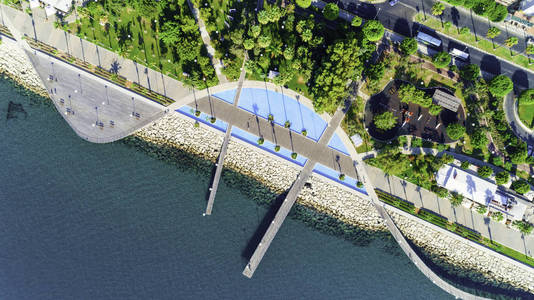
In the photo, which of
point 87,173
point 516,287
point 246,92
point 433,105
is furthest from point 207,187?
point 516,287

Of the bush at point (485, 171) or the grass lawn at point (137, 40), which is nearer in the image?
the bush at point (485, 171)

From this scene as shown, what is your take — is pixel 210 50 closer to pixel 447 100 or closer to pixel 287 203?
pixel 287 203

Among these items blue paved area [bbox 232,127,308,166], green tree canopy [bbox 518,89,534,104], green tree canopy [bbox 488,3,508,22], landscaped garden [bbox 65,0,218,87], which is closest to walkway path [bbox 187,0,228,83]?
landscaped garden [bbox 65,0,218,87]

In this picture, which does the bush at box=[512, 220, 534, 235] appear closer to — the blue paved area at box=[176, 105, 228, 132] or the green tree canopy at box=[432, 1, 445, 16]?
the green tree canopy at box=[432, 1, 445, 16]

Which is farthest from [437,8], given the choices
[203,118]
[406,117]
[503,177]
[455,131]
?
[203,118]

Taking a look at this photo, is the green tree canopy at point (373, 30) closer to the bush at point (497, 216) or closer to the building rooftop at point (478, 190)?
the building rooftop at point (478, 190)

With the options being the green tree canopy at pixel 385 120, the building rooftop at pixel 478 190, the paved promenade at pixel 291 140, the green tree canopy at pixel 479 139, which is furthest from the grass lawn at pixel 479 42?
the paved promenade at pixel 291 140
